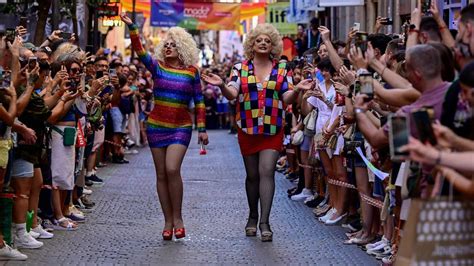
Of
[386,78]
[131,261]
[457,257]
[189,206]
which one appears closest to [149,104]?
[189,206]

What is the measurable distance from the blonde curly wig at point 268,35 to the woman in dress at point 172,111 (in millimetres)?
761

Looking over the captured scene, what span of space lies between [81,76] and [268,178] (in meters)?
2.99

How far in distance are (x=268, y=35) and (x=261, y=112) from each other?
89 centimetres

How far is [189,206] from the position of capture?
16.9 meters

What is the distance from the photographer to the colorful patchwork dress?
13289 mm

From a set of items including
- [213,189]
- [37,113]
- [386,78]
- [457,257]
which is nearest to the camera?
[457,257]

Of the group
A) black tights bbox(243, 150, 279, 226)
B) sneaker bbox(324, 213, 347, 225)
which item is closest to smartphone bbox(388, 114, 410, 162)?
black tights bbox(243, 150, 279, 226)

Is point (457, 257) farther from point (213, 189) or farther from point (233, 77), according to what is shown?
point (213, 189)

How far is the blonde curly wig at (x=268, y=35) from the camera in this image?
536 inches

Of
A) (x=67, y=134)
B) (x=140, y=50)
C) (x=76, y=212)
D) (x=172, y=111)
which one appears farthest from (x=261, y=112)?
(x=76, y=212)

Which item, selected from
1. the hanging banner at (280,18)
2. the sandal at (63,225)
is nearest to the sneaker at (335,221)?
the sandal at (63,225)

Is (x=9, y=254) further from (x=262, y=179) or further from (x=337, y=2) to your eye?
(x=337, y=2)

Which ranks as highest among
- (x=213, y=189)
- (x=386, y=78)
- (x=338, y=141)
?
(x=386, y=78)

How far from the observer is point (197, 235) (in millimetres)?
13492
